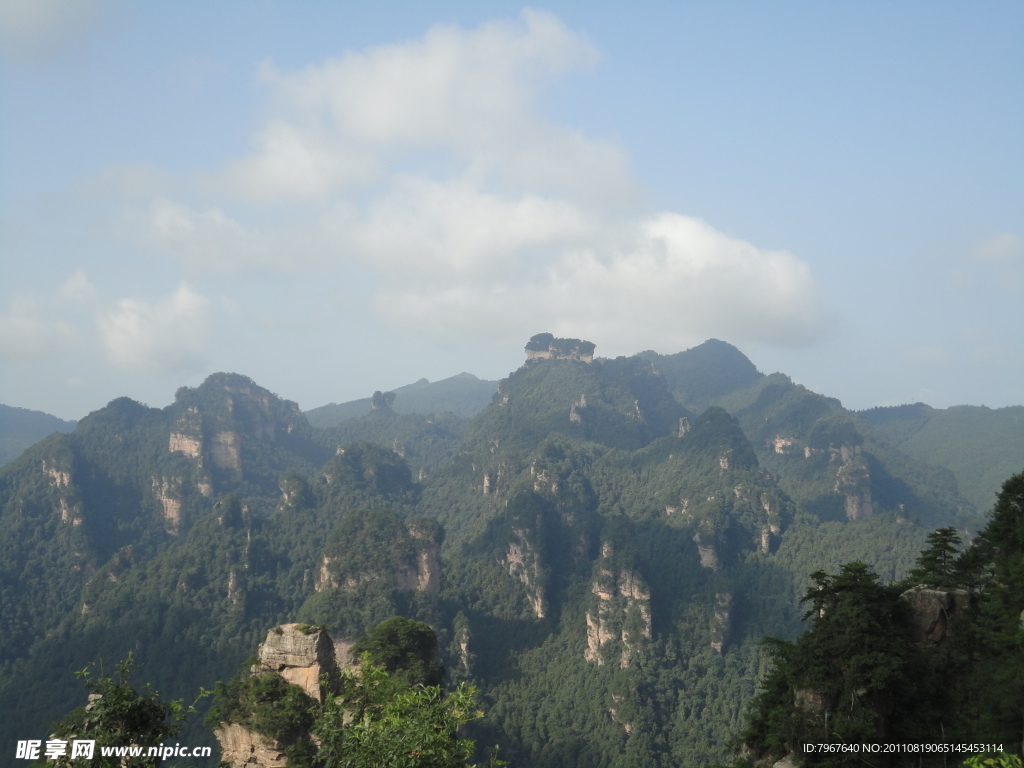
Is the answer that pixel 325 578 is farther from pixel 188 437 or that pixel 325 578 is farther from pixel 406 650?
pixel 188 437

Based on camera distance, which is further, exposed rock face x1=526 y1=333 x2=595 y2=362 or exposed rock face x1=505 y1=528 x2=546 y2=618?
exposed rock face x1=526 y1=333 x2=595 y2=362

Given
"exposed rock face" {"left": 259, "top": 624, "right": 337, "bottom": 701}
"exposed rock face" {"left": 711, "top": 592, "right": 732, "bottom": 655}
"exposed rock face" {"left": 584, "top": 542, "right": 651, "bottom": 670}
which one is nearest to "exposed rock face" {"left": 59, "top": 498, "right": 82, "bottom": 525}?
"exposed rock face" {"left": 584, "top": 542, "right": 651, "bottom": 670}

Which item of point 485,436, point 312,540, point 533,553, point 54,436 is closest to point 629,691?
point 533,553

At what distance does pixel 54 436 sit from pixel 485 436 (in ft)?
253

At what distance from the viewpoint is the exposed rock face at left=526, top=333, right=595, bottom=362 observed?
518 feet

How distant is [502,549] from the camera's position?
307 feet

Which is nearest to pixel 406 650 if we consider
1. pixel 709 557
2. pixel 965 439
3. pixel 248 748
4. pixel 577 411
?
pixel 248 748

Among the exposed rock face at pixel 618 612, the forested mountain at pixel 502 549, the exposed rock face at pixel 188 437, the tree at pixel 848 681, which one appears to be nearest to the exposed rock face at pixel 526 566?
the forested mountain at pixel 502 549

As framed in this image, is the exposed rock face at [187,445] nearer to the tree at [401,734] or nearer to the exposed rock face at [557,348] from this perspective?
the exposed rock face at [557,348]

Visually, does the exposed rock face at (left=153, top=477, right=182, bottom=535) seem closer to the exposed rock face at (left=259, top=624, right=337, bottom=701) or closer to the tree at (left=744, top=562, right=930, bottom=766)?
the exposed rock face at (left=259, top=624, right=337, bottom=701)

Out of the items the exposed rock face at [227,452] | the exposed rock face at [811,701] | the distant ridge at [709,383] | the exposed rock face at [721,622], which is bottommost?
the exposed rock face at [721,622]

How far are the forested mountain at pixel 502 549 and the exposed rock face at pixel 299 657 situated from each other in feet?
96.1

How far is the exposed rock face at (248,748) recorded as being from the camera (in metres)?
27.9

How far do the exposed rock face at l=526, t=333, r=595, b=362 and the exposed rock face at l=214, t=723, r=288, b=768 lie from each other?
13264cm
